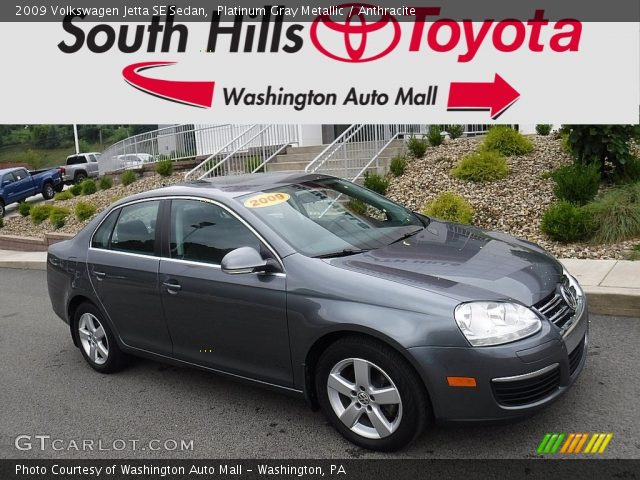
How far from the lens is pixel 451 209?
841 cm

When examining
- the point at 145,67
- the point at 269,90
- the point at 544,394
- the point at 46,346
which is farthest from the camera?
the point at 269,90

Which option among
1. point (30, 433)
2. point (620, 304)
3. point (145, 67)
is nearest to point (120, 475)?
point (30, 433)

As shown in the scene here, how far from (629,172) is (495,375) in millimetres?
6587

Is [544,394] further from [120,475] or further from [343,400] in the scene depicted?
[120,475]

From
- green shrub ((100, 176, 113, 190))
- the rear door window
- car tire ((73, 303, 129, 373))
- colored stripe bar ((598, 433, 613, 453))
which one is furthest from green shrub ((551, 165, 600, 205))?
green shrub ((100, 176, 113, 190))

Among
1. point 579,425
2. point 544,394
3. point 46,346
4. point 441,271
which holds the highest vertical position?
point 441,271

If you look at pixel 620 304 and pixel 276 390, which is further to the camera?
pixel 620 304

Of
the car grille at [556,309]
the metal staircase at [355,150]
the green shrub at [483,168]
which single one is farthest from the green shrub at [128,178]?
the car grille at [556,309]

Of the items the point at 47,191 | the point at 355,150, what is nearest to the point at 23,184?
the point at 47,191

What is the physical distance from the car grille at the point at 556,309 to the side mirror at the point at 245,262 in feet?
5.26

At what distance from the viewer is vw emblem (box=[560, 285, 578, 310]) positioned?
11.7ft

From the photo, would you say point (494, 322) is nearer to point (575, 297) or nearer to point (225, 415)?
point (575, 297)

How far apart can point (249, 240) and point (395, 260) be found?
976mm

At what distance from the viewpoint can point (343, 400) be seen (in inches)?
139
